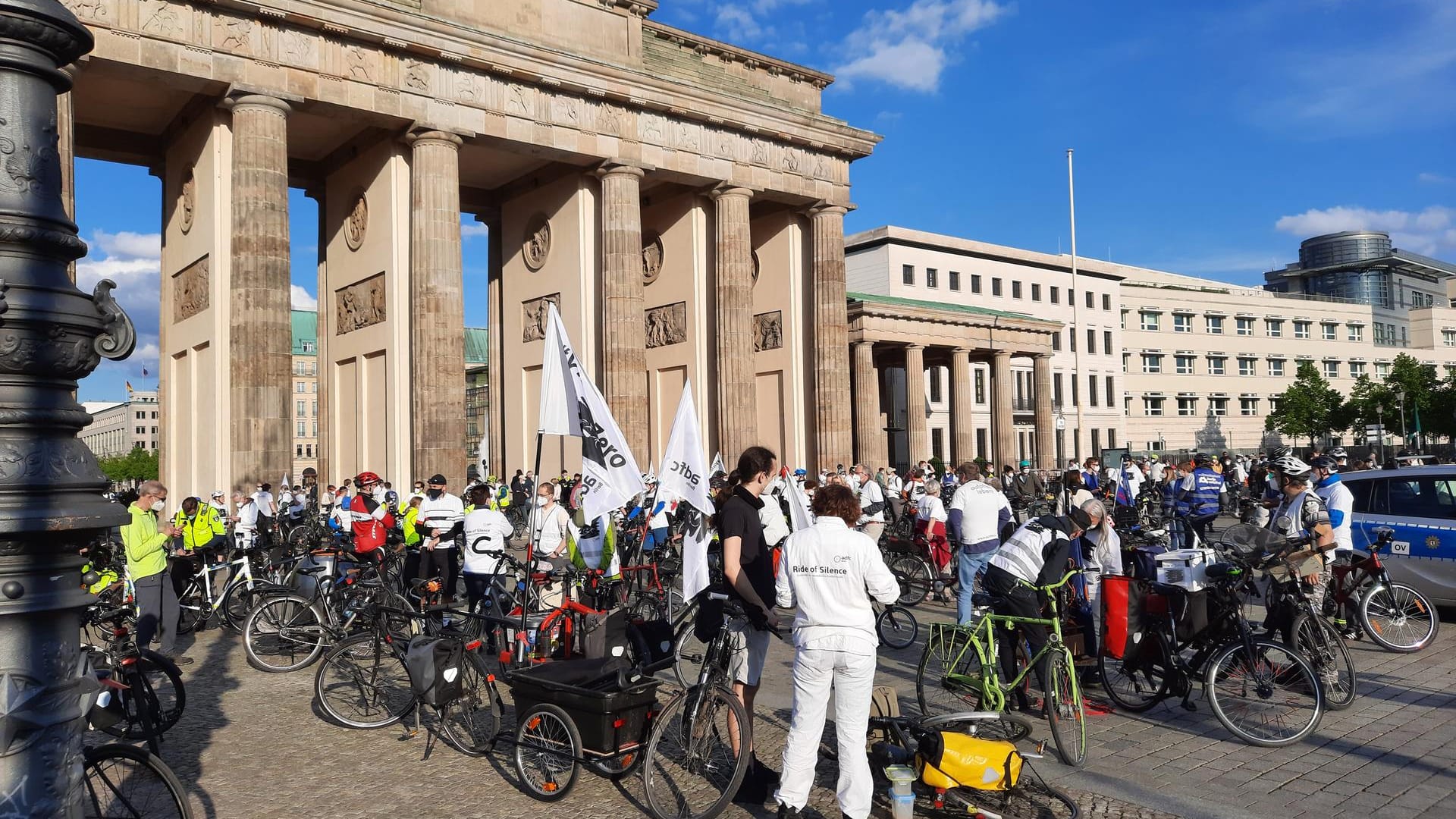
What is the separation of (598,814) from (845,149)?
112 feet

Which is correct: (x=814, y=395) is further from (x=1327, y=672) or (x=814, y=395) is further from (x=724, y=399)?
(x=1327, y=672)

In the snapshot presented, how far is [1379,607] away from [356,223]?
27.5 m

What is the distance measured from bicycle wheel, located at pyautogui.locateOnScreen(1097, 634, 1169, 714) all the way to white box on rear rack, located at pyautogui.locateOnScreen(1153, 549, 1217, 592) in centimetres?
43

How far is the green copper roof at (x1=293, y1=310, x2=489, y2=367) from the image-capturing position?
3105 inches

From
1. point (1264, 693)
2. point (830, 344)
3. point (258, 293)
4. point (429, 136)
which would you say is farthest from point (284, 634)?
point (830, 344)

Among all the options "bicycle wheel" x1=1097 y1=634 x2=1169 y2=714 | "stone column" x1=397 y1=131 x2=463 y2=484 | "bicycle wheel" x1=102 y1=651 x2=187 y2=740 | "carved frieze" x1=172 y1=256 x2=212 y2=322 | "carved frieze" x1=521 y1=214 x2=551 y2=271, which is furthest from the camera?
"carved frieze" x1=521 y1=214 x2=551 y2=271

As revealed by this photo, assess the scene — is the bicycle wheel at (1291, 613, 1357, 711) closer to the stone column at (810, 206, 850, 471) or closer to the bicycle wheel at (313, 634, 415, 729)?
the bicycle wheel at (313, 634, 415, 729)

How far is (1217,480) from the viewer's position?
17734 mm

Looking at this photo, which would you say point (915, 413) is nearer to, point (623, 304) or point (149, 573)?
point (623, 304)

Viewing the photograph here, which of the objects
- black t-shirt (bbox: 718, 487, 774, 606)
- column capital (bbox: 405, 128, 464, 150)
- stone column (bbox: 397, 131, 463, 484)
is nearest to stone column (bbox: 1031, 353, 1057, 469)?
stone column (bbox: 397, 131, 463, 484)

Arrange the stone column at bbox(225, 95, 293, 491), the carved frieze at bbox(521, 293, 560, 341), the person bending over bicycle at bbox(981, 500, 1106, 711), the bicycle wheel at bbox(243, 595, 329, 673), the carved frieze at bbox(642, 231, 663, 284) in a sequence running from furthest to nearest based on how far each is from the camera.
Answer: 1. the carved frieze at bbox(642, 231, 663, 284)
2. the carved frieze at bbox(521, 293, 560, 341)
3. the stone column at bbox(225, 95, 293, 491)
4. the bicycle wheel at bbox(243, 595, 329, 673)
5. the person bending over bicycle at bbox(981, 500, 1106, 711)

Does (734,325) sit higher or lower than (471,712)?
higher

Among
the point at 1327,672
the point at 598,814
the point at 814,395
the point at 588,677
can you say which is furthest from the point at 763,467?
the point at 814,395

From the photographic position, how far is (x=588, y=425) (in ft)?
29.7
